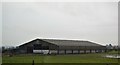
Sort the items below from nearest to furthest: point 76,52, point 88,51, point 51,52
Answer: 1. point 51,52
2. point 76,52
3. point 88,51

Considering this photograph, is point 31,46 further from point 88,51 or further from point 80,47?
point 88,51

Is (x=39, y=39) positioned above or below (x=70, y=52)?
above

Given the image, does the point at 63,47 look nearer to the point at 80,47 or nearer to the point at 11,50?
the point at 80,47

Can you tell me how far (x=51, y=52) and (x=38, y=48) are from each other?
3452 millimetres

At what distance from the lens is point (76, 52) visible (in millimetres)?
60531

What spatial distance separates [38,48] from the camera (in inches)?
2110

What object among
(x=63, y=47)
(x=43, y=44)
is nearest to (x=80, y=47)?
(x=63, y=47)

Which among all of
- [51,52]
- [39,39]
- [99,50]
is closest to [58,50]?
[51,52]

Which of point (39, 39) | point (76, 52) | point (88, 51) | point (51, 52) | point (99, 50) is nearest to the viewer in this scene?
point (51, 52)

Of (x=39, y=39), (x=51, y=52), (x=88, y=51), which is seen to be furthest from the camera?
(x=88, y=51)

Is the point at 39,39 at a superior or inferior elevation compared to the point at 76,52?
superior

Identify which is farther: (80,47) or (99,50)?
(99,50)

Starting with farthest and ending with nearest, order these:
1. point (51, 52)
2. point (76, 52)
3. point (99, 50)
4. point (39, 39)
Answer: point (99, 50), point (76, 52), point (39, 39), point (51, 52)

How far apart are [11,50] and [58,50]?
1175cm
